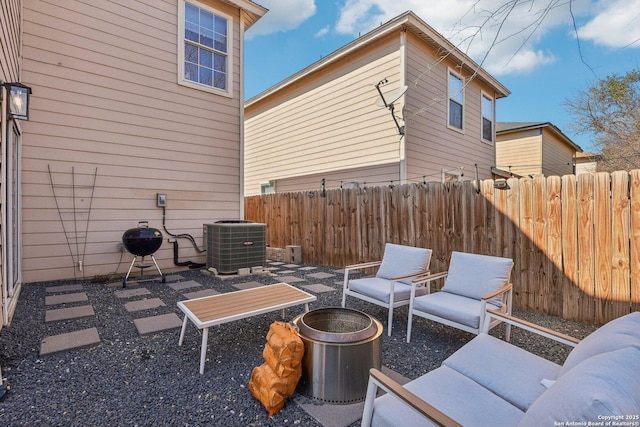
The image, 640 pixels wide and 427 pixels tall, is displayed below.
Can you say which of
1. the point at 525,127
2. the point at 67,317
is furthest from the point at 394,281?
the point at 525,127

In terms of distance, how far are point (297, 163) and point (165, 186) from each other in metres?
4.75

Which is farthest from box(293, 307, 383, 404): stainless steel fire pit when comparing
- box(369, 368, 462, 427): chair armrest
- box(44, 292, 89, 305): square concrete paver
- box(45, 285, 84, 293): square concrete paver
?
box(45, 285, 84, 293): square concrete paver

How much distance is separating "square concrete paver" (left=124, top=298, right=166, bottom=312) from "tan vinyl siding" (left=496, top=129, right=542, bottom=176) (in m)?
13.3

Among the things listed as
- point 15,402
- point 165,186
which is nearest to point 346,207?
point 165,186

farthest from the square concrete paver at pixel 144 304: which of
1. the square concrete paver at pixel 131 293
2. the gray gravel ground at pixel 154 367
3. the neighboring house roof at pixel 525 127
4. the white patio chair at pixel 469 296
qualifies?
the neighboring house roof at pixel 525 127

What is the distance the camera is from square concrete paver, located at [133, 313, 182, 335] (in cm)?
305

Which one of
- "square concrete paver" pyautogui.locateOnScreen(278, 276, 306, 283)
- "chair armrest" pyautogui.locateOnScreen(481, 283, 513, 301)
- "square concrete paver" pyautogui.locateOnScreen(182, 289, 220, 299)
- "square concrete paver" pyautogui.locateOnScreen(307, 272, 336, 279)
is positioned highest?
"chair armrest" pyautogui.locateOnScreen(481, 283, 513, 301)

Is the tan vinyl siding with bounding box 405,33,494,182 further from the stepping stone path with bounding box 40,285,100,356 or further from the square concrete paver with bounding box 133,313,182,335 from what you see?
the stepping stone path with bounding box 40,285,100,356

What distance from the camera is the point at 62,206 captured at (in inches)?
192

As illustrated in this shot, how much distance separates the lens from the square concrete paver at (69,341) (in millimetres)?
2594

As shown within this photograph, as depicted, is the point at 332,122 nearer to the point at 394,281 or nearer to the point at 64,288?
the point at 394,281

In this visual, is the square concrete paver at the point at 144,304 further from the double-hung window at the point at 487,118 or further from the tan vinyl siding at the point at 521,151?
the tan vinyl siding at the point at 521,151

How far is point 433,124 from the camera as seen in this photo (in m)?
8.07

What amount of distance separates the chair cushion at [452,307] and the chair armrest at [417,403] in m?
1.60
